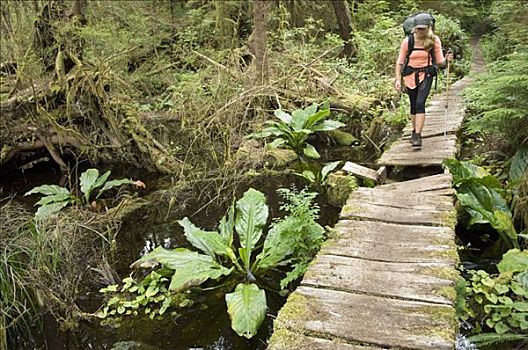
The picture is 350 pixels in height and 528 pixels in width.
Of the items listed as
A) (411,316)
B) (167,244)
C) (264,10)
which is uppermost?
(264,10)

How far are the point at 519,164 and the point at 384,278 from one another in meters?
2.87

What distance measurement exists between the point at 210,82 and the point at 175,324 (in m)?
6.37

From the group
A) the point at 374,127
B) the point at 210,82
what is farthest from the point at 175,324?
the point at 210,82

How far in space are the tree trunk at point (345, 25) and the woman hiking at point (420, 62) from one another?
806 cm

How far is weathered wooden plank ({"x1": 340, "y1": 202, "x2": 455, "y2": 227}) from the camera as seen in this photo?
4.39 m

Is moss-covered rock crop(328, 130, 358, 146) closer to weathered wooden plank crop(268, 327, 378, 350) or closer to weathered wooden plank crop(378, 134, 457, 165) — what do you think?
weathered wooden plank crop(378, 134, 457, 165)

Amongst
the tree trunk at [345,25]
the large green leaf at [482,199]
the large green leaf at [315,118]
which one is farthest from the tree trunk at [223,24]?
the large green leaf at [482,199]

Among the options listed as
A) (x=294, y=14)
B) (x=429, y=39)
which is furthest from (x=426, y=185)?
(x=294, y=14)

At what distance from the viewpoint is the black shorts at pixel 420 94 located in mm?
6219

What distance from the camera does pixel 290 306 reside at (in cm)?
322

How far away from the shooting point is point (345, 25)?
14664 millimetres

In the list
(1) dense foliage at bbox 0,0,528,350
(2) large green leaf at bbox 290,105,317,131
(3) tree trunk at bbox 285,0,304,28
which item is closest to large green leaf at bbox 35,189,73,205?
(1) dense foliage at bbox 0,0,528,350

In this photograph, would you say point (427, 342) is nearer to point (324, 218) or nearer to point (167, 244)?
point (324, 218)

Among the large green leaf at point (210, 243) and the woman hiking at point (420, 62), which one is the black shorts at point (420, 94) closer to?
the woman hiking at point (420, 62)
